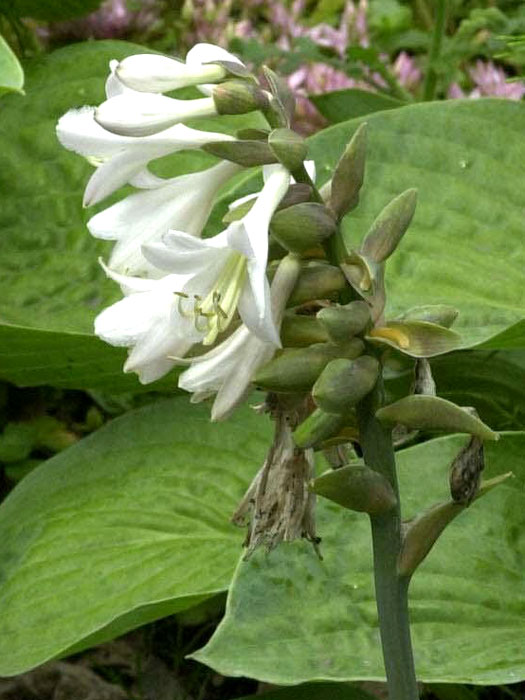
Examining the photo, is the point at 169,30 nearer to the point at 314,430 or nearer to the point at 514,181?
the point at 514,181

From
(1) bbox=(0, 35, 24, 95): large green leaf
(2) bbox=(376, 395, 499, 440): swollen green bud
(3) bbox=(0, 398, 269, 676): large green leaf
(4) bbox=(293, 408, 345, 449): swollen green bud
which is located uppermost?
(2) bbox=(376, 395, 499, 440): swollen green bud

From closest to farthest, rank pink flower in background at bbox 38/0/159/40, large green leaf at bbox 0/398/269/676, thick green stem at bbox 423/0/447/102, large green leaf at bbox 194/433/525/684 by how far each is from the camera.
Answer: large green leaf at bbox 194/433/525/684 < large green leaf at bbox 0/398/269/676 < thick green stem at bbox 423/0/447/102 < pink flower in background at bbox 38/0/159/40

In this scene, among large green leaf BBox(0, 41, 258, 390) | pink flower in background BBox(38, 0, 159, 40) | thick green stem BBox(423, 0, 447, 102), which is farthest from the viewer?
pink flower in background BBox(38, 0, 159, 40)

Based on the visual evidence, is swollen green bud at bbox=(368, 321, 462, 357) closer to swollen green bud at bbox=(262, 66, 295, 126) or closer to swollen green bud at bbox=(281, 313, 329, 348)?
swollen green bud at bbox=(281, 313, 329, 348)

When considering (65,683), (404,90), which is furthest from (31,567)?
(404,90)

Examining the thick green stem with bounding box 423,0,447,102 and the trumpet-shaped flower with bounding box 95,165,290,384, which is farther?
the thick green stem with bounding box 423,0,447,102

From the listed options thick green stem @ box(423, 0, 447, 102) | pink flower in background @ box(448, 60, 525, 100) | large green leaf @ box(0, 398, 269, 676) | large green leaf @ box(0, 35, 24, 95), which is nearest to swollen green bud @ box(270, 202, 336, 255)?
large green leaf @ box(0, 398, 269, 676)

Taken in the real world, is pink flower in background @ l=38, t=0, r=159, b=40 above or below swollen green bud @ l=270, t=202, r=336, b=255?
below

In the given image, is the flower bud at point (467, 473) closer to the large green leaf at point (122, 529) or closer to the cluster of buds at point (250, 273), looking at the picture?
the cluster of buds at point (250, 273)
